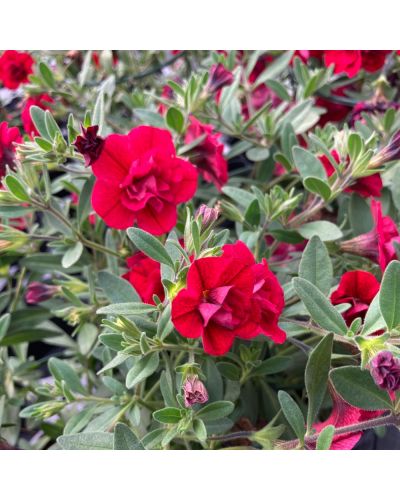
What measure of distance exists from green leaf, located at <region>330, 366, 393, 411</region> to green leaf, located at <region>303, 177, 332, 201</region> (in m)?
0.23

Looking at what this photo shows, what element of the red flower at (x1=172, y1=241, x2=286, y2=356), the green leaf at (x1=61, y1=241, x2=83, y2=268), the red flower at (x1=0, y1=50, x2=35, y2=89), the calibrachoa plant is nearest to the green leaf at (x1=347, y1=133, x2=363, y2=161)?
the calibrachoa plant

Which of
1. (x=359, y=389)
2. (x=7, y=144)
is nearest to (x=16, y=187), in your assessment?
(x=7, y=144)

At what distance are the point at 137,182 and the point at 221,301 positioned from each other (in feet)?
0.65

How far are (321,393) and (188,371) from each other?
121 millimetres

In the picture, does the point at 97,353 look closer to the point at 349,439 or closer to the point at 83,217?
the point at 83,217

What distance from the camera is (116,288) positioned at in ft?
2.11

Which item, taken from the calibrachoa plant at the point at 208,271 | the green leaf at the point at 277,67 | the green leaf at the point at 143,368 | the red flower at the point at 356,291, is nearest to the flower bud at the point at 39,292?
the calibrachoa plant at the point at 208,271

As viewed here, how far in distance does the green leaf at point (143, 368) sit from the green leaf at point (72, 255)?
18 cm

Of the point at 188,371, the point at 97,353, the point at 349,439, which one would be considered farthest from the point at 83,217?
the point at 349,439

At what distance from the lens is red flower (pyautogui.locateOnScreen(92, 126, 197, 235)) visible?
23.8 inches

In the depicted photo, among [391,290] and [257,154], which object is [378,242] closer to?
[391,290]

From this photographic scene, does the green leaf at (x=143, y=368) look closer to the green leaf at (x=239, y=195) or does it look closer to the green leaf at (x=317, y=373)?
the green leaf at (x=317, y=373)

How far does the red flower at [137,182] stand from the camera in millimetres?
605
